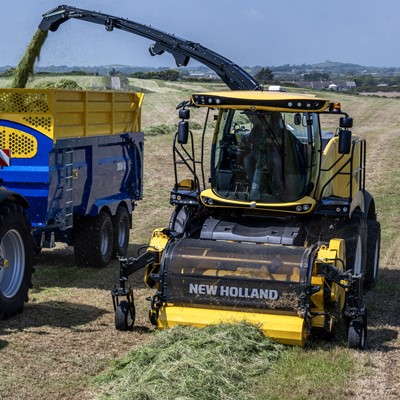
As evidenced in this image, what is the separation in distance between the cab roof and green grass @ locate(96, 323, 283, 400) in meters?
2.08

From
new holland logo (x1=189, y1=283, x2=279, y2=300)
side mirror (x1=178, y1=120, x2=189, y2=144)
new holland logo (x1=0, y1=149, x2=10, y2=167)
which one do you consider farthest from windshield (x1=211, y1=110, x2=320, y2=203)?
new holland logo (x1=0, y1=149, x2=10, y2=167)

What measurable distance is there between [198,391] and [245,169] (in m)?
3.02

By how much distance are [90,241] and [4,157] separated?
6.64 ft

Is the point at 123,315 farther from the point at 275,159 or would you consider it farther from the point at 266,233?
the point at 275,159

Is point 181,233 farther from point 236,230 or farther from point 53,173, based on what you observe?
point 53,173

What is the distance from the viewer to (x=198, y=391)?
575 centimetres

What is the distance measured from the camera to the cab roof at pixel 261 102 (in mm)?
7754

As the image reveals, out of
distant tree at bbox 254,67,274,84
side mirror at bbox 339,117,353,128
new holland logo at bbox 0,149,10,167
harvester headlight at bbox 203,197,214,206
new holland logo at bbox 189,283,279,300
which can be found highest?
distant tree at bbox 254,67,274,84

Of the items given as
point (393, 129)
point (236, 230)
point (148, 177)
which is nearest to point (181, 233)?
point (236, 230)

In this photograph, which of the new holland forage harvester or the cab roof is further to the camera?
the cab roof

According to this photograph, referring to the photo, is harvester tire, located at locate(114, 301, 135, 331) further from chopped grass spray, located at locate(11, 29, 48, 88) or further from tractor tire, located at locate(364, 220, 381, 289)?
chopped grass spray, located at locate(11, 29, 48, 88)

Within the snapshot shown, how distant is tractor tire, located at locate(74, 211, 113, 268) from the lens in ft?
35.3

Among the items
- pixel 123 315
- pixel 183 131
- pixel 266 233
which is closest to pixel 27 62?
pixel 183 131

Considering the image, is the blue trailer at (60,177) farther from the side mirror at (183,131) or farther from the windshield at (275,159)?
the windshield at (275,159)
